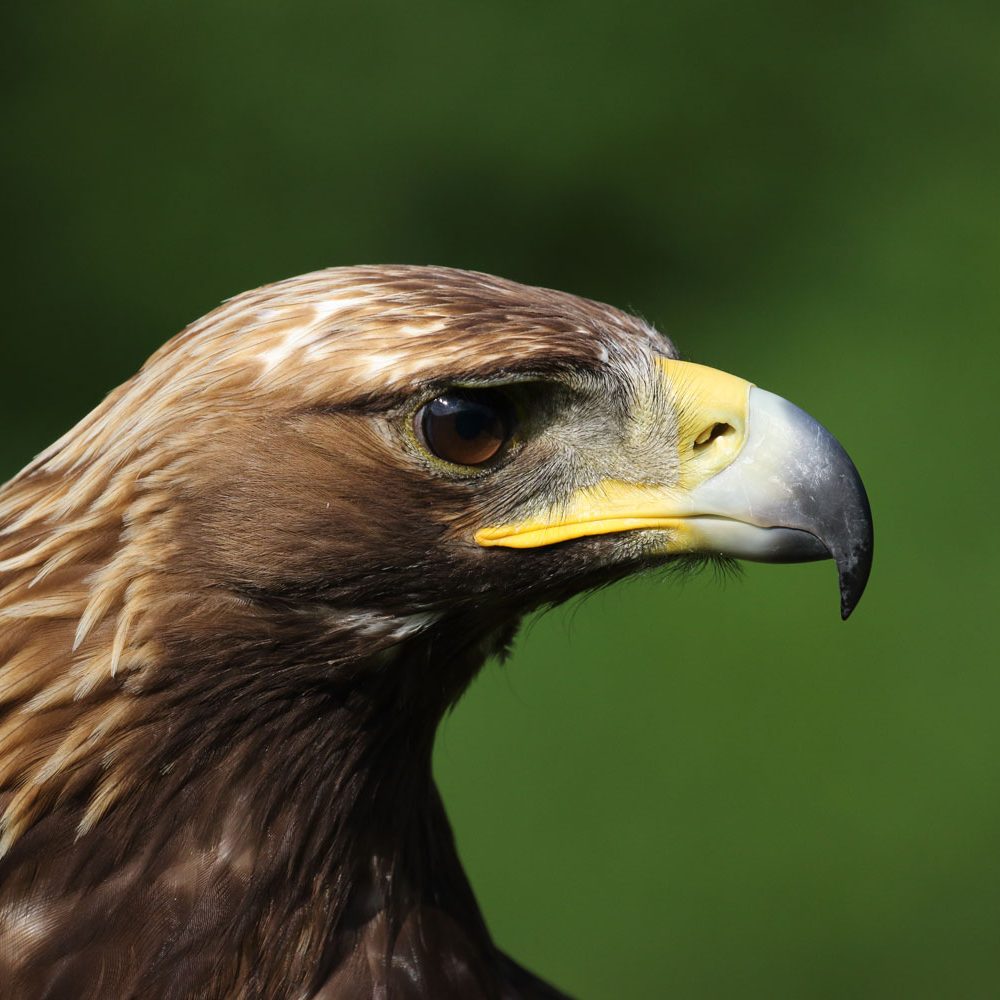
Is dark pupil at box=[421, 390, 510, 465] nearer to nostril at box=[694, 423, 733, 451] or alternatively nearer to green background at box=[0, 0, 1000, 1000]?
nostril at box=[694, 423, 733, 451]

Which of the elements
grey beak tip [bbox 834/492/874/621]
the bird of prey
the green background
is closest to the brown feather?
the bird of prey

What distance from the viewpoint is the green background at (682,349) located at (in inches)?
154

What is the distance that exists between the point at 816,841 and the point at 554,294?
2731mm

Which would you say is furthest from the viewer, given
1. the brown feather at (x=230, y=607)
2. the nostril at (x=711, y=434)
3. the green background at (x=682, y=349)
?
the green background at (x=682, y=349)

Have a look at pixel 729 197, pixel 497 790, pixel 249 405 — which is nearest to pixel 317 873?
pixel 249 405

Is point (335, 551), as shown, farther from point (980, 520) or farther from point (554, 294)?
point (980, 520)

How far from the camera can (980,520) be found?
14.4 feet

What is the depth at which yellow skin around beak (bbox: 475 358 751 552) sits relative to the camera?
58.7 inches

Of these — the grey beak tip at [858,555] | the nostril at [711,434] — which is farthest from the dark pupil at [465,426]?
the grey beak tip at [858,555]

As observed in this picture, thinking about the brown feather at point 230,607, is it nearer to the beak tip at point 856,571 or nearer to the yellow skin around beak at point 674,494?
the yellow skin around beak at point 674,494

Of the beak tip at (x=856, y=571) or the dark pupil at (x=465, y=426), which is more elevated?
the dark pupil at (x=465, y=426)

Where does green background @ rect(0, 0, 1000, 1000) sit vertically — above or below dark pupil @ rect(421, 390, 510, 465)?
below

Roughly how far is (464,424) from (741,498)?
10.7 inches

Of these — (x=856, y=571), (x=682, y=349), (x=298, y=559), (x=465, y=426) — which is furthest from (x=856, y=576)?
(x=682, y=349)
